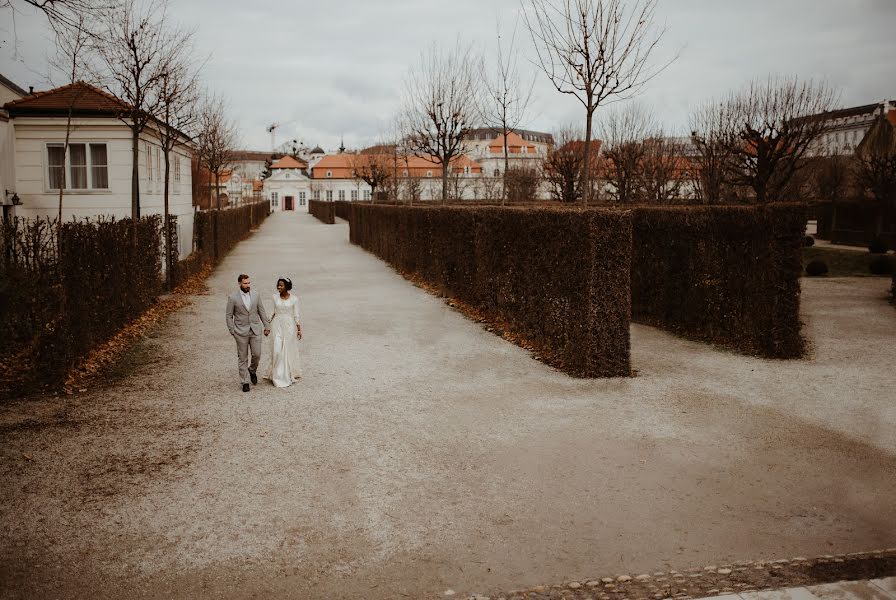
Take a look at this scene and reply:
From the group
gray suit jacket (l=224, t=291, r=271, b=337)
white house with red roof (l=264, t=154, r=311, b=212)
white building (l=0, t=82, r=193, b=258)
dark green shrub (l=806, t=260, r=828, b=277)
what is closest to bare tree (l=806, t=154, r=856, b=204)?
dark green shrub (l=806, t=260, r=828, b=277)

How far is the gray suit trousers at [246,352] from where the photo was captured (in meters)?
9.46

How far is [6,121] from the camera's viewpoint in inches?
859

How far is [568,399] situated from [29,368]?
6905 millimetres

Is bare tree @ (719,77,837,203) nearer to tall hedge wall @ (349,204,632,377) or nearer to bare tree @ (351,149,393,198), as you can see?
tall hedge wall @ (349,204,632,377)

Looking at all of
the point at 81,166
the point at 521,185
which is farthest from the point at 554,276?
the point at 521,185

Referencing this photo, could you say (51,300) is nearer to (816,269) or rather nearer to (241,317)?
(241,317)

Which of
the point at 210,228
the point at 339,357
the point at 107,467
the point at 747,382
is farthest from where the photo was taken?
the point at 210,228

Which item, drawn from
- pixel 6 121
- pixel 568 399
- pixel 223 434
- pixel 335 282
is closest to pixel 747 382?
pixel 568 399

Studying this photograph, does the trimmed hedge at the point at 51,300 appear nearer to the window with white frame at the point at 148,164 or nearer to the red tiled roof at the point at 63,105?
the red tiled roof at the point at 63,105

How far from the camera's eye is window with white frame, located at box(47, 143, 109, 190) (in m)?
23.0

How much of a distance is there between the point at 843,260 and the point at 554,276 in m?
23.7

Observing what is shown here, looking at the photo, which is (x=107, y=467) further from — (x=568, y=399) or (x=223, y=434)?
(x=568, y=399)

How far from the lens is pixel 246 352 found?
9.52 m

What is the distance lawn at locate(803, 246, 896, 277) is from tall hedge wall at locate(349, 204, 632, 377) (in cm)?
1458
